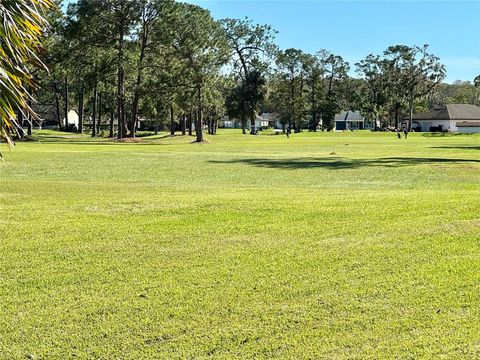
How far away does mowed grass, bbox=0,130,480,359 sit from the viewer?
17.1ft

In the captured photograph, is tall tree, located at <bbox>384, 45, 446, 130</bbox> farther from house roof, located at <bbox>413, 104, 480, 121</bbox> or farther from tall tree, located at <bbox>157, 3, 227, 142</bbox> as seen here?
tall tree, located at <bbox>157, 3, 227, 142</bbox>

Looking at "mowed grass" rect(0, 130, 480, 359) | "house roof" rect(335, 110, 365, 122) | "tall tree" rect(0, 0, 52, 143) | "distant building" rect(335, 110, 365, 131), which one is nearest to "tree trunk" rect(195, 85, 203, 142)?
"mowed grass" rect(0, 130, 480, 359)

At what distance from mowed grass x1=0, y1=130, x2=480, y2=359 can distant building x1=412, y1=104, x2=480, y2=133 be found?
118 metres

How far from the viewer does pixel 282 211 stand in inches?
464

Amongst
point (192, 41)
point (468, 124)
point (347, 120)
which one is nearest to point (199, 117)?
point (192, 41)

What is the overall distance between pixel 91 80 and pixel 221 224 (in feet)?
189

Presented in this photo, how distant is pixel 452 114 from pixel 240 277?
418 feet

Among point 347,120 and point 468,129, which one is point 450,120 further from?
point 347,120

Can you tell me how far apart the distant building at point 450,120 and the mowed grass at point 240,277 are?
11750 centimetres

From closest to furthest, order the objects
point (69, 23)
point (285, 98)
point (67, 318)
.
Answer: point (67, 318) → point (69, 23) → point (285, 98)

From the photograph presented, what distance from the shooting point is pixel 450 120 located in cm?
12412

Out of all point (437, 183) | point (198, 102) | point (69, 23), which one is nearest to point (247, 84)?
point (198, 102)

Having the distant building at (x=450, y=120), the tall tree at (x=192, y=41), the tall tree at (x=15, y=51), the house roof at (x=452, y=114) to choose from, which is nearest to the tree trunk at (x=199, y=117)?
the tall tree at (x=192, y=41)

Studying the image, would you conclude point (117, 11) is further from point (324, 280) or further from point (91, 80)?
point (324, 280)
